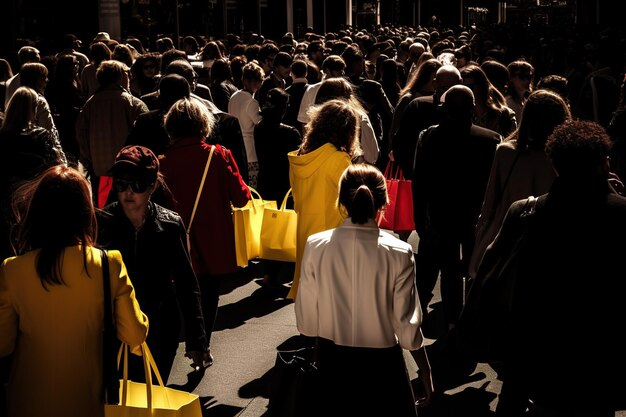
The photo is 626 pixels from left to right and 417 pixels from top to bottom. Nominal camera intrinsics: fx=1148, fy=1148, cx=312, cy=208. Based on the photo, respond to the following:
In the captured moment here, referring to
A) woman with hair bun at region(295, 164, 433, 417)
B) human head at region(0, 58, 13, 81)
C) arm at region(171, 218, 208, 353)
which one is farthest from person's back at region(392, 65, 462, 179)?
human head at region(0, 58, 13, 81)

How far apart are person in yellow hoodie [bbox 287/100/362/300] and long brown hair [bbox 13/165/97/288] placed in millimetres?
3304

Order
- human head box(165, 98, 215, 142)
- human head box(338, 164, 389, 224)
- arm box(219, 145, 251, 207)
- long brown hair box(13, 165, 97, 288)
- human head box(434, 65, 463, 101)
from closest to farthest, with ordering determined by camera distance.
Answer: long brown hair box(13, 165, 97, 288)
human head box(338, 164, 389, 224)
human head box(165, 98, 215, 142)
arm box(219, 145, 251, 207)
human head box(434, 65, 463, 101)

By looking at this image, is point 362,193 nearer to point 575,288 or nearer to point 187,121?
point 575,288

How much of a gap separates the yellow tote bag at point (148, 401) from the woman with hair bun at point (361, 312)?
597mm

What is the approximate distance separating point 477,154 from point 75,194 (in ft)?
13.1

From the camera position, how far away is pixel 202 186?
7203mm

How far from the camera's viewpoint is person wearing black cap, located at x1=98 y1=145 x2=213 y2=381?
17.8 ft

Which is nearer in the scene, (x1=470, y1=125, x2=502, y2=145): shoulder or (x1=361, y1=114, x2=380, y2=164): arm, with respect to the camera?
(x1=470, y1=125, x2=502, y2=145): shoulder

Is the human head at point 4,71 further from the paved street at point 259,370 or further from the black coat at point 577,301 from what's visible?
the black coat at point 577,301

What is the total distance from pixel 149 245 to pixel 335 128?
7.35 feet

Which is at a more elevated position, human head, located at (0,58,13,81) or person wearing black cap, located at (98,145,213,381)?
human head, located at (0,58,13,81)

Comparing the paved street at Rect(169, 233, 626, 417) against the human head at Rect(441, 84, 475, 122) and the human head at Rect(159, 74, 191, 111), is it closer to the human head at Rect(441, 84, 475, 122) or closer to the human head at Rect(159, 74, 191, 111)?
the human head at Rect(441, 84, 475, 122)

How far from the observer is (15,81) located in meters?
13.0

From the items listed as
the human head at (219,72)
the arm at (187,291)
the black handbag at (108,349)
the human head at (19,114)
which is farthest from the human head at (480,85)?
the black handbag at (108,349)
